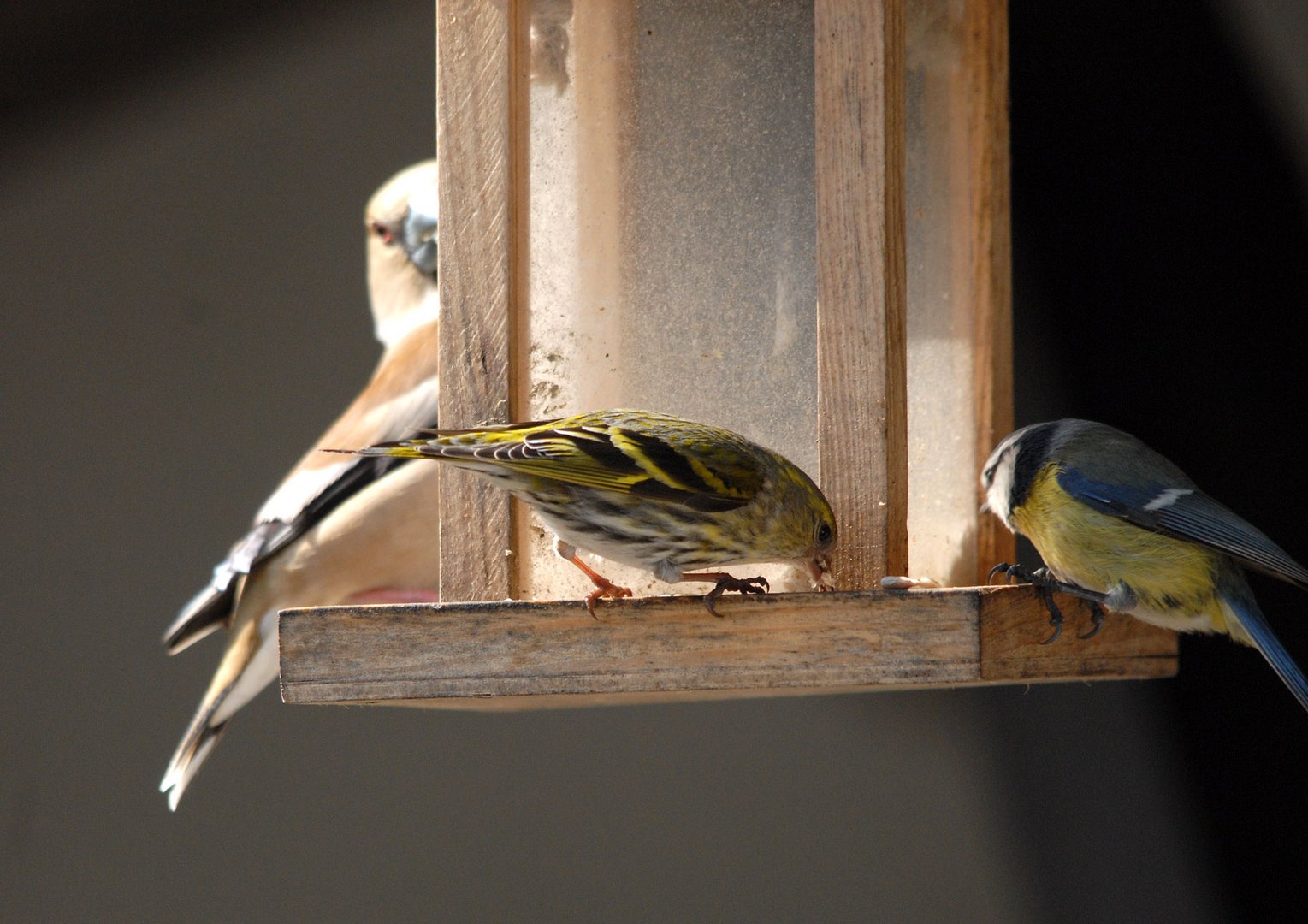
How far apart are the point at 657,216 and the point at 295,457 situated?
234 cm

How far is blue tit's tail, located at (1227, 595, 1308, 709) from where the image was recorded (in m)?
2.79

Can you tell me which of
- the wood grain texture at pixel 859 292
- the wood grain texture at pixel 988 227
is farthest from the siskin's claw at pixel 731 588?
the wood grain texture at pixel 988 227

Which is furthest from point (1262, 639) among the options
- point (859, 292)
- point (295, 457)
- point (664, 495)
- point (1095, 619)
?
point (295, 457)

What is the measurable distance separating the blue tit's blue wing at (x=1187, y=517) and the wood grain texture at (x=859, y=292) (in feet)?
1.80

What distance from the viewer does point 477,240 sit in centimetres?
259

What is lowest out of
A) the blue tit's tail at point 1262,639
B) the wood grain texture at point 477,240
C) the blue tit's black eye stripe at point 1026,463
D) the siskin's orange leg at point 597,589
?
the blue tit's tail at point 1262,639

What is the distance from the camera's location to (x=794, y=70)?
2.63 m

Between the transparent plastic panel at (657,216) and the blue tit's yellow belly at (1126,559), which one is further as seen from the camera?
the blue tit's yellow belly at (1126,559)

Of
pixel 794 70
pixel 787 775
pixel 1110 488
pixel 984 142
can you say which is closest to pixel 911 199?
pixel 984 142

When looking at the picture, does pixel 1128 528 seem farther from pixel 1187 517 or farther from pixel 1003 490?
pixel 1003 490

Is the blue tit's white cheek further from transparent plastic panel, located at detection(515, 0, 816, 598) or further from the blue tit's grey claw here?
transparent plastic panel, located at detection(515, 0, 816, 598)

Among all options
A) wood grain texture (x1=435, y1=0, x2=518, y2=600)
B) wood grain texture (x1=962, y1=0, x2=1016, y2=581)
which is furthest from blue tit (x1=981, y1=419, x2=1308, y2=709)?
wood grain texture (x1=435, y1=0, x2=518, y2=600)

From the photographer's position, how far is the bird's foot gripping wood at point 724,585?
90.4 inches

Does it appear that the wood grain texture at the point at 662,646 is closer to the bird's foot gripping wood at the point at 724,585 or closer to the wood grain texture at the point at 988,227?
the bird's foot gripping wood at the point at 724,585
